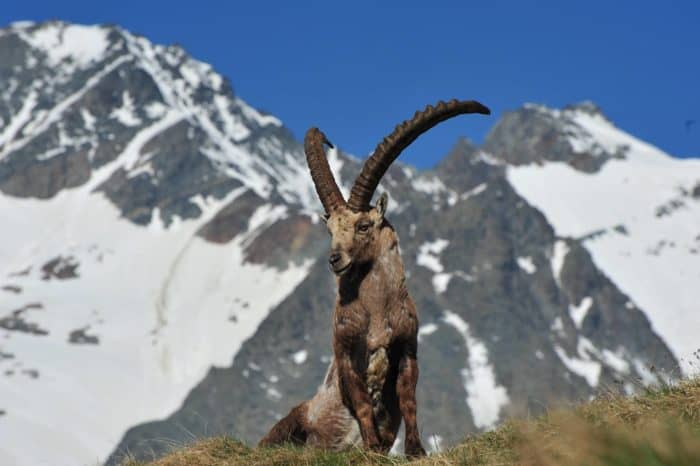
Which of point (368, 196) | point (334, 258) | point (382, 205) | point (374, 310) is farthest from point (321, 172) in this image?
point (374, 310)

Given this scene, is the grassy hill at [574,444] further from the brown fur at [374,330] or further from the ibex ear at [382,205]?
the ibex ear at [382,205]

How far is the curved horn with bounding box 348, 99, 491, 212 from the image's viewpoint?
1540 cm

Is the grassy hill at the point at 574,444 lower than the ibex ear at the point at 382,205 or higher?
lower

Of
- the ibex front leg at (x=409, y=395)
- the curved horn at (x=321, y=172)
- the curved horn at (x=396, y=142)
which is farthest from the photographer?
the curved horn at (x=321, y=172)

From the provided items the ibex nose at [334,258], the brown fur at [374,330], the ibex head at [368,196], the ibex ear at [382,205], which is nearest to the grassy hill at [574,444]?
the brown fur at [374,330]

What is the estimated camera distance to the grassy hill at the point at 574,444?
221 inches

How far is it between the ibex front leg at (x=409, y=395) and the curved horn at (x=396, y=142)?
231 centimetres

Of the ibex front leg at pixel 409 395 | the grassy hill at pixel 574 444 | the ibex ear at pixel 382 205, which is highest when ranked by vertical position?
the ibex ear at pixel 382 205

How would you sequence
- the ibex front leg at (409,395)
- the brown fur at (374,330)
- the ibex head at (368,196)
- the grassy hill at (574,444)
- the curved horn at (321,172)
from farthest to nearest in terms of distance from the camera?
the curved horn at (321,172) → the ibex head at (368,196) → the brown fur at (374,330) → the ibex front leg at (409,395) → the grassy hill at (574,444)

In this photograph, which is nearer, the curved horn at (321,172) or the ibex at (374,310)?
the ibex at (374,310)

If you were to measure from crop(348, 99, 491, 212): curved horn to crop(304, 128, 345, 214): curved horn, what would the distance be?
307mm

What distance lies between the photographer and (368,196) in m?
15.5

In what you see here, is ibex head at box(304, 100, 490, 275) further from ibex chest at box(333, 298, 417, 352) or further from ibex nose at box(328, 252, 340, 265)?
ibex chest at box(333, 298, 417, 352)

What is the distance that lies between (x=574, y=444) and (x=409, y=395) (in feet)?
29.4
